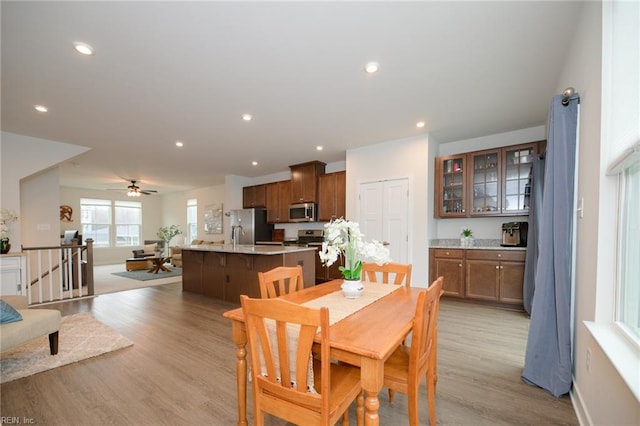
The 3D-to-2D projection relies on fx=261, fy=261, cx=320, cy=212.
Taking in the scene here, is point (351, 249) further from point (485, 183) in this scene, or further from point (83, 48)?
point (485, 183)

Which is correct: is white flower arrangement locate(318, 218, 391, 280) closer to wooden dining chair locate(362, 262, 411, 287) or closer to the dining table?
the dining table

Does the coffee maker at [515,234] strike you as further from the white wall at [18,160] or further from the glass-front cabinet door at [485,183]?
the white wall at [18,160]

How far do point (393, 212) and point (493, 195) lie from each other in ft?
5.05

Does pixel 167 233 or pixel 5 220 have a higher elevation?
pixel 5 220

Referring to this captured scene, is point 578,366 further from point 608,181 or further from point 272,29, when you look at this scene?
point 272,29

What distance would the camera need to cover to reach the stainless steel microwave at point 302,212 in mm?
5926

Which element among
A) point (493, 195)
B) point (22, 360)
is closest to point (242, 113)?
point (22, 360)

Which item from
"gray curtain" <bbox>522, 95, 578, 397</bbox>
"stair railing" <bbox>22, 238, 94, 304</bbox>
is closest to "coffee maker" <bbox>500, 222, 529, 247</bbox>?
"gray curtain" <bbox>522, 95, 578, 397</bbox>

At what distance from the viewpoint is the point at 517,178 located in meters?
3.95

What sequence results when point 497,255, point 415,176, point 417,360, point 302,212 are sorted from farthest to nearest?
point 302,212 < point 415,176 < point 497,255 < point 417,360

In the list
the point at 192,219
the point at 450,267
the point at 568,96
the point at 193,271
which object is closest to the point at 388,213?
the point at 450,267

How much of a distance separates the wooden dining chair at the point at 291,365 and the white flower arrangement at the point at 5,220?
16.0ft

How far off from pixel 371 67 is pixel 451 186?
2.83m

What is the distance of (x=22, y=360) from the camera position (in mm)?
2412
